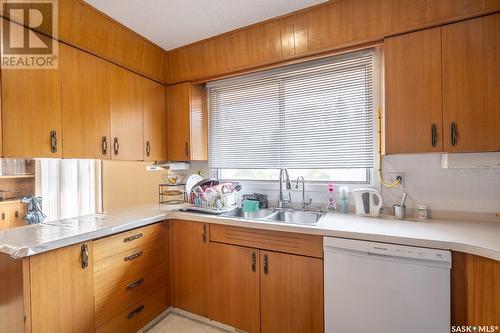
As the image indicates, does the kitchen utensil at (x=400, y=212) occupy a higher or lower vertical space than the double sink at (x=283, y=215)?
higher

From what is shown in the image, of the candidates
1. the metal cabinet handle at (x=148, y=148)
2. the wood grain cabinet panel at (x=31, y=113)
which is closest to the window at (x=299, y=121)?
the metal cabinet handle at (x=148, y=148)

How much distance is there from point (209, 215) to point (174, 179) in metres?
0.81

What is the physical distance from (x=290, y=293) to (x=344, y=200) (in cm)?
86

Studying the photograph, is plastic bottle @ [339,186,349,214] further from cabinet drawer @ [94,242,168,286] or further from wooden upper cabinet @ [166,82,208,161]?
cabinet drawer @ [94,242,168,286]

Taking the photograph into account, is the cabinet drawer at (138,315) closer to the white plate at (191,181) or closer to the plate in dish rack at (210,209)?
the plate in dish rack at (210,209)

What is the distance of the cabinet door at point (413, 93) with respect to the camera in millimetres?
1469

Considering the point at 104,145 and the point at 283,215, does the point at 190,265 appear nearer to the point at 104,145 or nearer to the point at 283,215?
the point at 283,215

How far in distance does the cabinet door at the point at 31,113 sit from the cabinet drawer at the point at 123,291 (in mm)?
976

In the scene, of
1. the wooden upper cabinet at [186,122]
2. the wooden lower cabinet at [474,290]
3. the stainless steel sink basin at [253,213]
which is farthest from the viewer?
the wooden upper cabinet at [186,122]

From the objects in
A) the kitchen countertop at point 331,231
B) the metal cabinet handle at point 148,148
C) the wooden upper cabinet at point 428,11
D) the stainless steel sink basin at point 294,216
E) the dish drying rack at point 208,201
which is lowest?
the stainless steel sink basin at point 294,216

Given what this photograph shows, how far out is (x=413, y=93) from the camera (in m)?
1.52

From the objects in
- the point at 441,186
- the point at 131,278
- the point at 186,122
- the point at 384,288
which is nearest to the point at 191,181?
the point at 186,122

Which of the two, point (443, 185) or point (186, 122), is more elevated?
point (186, 122)

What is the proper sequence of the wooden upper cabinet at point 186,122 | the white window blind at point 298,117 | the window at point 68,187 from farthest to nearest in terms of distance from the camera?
1. the wooden upper cabinet at point 186,122
2. the white window blind at point 298,117
3. the window at point 68,187
